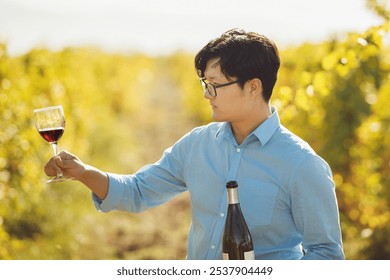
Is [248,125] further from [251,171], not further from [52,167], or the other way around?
[52,167]

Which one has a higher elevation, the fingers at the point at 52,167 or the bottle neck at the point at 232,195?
the fingers at the point at 52,167

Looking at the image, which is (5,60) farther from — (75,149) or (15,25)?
(75,149)

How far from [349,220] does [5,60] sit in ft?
11.2

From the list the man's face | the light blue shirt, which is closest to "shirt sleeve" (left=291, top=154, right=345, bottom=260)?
the light blue shirt

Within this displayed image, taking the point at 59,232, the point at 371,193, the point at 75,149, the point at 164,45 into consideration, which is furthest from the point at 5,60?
the point at 164,45

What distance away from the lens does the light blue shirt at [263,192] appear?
2080 mm

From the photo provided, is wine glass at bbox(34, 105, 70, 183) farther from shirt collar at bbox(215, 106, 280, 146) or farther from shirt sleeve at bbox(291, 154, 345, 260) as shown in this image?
shirt sleeve at bbox(291, 154, 345, 260)


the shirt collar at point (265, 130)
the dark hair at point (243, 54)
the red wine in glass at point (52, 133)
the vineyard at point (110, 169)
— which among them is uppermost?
the dark hair at point (243, 54)

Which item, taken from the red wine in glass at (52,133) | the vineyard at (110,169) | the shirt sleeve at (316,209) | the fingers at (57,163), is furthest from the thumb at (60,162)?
the vineyard at (110,169)

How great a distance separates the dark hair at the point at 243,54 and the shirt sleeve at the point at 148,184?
39 cm

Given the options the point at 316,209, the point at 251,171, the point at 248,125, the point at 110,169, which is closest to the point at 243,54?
the point at 248,125

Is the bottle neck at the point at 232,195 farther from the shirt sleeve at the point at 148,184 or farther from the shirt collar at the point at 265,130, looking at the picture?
the shirt sleeve at the point at 148,184

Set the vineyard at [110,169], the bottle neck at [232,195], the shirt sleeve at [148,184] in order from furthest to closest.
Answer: the vineyard at [110,169] → the shirt sleeve at [148,184] → the bottle neck at [232,195]

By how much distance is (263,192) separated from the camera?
2.16 meters
